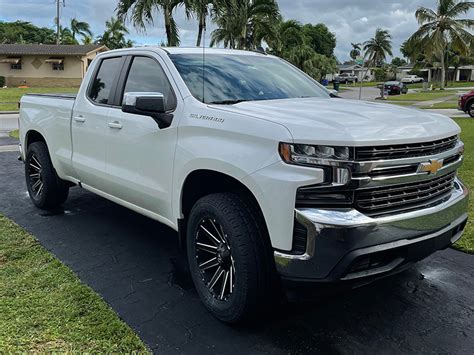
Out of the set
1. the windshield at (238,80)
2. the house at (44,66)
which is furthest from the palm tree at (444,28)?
the windshield at (238,80)

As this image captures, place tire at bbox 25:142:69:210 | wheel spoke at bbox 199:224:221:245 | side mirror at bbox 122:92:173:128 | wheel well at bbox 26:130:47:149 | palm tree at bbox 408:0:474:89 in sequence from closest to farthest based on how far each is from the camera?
wheel spoke at bbox 199:224:221:245
side mirror at bbox 122:92:173:128
tire at bbox 25:142:69:210
wheel well at bbox 26:130:47:149
palm tree at bbox 408:0:474:89

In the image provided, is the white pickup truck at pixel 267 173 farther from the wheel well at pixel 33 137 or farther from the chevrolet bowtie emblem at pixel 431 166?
the wheel well at pixel 33 137

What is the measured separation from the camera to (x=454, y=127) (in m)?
3.45

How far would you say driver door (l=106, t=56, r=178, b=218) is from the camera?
3.79 metres

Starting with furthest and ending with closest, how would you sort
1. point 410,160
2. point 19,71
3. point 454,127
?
point 19,71
point 454,127
point 410,160

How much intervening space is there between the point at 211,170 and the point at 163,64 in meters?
1.25

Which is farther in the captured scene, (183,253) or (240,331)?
(183,253)

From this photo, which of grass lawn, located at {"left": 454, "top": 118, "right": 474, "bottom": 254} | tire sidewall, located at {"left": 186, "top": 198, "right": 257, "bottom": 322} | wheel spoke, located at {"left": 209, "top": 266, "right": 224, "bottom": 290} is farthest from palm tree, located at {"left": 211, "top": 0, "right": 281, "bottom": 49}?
wheel spoke, located at {"left": 209, "top": 266, "right": 224, "bottom": 290}

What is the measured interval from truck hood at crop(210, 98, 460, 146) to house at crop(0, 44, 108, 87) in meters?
47.6

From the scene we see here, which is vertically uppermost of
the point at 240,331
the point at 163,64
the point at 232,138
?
the point at 163,64

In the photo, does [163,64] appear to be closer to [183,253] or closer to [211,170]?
[211,170]

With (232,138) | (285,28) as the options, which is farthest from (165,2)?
(285,28)

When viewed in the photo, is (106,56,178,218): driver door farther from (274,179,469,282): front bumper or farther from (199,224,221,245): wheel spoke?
(274,179,469,282): front bumper

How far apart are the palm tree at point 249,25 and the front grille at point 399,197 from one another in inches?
788
